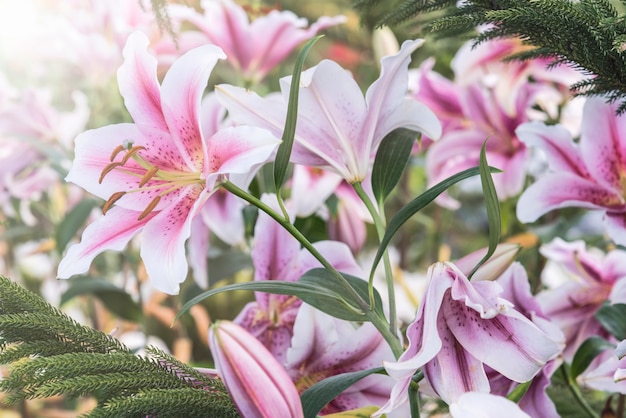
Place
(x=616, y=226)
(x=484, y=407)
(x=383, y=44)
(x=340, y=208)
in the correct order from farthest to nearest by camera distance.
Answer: (x=383, y=44), (x=340, y=208), (x=616, y=226), (x=484, y=407)

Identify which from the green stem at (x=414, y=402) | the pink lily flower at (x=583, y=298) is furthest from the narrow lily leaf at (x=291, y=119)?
the pink lily flower at (x=583, y=298)

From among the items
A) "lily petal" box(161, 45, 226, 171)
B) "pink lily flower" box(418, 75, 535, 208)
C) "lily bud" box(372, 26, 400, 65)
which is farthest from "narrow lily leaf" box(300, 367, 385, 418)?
"lily bud" box(372, 26, 400, 65)

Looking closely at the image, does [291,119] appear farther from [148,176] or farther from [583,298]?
[583,298]

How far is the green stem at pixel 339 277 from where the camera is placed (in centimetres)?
32

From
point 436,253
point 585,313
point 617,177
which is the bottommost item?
point 436,253

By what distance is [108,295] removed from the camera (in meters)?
0.63

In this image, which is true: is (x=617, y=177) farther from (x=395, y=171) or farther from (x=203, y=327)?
(x=203, y=327)

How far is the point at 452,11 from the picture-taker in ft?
1.25

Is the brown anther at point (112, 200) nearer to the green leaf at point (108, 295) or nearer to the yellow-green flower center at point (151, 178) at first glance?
the yellow-green flower center at point (151, 178)

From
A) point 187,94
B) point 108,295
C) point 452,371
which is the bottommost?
point 108,295

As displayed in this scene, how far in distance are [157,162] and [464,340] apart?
0.15 m

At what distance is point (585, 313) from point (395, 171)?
0.18 meters

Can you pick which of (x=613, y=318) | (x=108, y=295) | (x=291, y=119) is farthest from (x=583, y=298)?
(x=108, y=295)

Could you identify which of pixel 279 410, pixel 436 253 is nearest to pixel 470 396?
pixel 279 410
